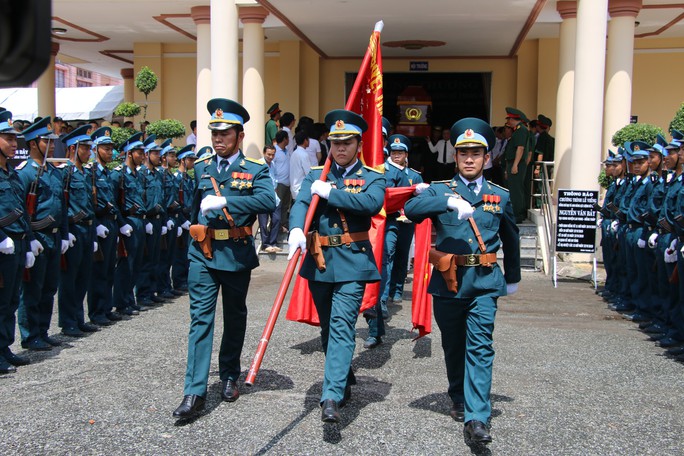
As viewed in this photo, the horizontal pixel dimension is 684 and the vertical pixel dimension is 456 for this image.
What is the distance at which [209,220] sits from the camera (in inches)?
231

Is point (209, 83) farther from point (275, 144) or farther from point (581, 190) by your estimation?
point (581, 190)

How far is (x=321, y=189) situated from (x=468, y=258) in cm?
110

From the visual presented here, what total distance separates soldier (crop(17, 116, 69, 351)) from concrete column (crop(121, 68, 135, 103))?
1735 cm

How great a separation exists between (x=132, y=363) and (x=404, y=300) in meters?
4.77

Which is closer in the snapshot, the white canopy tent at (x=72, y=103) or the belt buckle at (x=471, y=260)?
the belt buckle at (x=471, y=260)

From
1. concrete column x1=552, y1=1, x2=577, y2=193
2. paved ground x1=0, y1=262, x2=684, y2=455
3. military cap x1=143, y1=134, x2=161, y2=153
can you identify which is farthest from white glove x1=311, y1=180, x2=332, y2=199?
concrete column x1=552, y1=1, x2=577, y2=193

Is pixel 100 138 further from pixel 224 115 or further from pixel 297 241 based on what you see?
pixel 297 241

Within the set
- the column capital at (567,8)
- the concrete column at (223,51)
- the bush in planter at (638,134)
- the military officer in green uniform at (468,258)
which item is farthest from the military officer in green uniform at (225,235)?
the column capital at (567,8)

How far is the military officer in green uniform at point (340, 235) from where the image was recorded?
17.7ft

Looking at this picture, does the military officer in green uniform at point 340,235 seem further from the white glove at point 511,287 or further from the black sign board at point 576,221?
the black sign board at point 576,221

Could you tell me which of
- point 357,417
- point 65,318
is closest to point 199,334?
point 357,417

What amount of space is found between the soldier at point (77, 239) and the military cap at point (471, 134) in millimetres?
4428

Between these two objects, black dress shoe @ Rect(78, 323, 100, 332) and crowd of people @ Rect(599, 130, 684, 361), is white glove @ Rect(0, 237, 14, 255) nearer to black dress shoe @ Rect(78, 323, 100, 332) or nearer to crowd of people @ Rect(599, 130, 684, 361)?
black dress shoe @ Rect(78, 323, 100, 332)

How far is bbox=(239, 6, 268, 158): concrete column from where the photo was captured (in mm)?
15602
